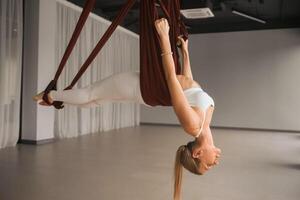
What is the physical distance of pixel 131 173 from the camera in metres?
4.12

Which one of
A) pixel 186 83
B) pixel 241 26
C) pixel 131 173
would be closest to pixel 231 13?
pixel 241 26

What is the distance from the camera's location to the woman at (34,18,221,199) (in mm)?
1957

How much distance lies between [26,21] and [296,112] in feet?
25.5

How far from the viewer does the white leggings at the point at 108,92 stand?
7.61 ft

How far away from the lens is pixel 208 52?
1045 centimetres

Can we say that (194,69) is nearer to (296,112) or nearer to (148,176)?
(296,112)

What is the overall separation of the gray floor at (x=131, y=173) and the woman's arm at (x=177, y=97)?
4.92 feet

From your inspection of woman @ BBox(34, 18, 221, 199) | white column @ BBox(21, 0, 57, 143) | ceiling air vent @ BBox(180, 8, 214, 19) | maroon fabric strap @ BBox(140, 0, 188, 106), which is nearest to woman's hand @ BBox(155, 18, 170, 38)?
woman @ BBox(34, 18, 221, 199)

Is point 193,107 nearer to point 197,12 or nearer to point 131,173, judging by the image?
point 131,173

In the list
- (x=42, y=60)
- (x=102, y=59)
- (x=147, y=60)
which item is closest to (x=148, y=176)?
(x=147, y=60)

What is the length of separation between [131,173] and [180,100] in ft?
7.92

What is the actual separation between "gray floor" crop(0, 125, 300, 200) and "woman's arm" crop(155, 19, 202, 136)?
59.0 inches

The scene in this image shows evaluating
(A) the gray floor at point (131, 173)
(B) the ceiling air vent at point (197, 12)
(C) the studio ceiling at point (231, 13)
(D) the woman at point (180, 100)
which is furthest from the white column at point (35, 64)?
(D) the woman at point (180, 100)

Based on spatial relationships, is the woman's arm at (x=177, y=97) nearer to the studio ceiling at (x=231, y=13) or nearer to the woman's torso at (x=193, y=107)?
the woman's torso at (x=193, y=107)
